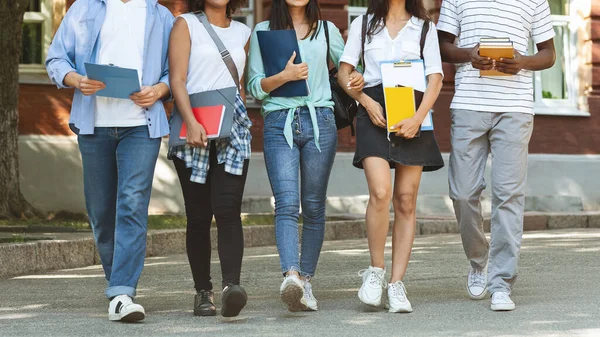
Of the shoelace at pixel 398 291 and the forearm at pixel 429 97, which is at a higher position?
the forearm at pixel 429 97

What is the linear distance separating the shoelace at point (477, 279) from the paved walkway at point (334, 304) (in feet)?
0.40

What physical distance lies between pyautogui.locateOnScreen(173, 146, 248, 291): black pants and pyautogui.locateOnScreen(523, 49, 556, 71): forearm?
1.74m

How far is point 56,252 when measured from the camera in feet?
34.4

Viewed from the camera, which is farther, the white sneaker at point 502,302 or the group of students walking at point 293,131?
the white sneaker at point 502,302

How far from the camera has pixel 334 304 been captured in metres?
7.41

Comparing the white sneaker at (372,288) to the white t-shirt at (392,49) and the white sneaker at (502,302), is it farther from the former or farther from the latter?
the white t-shirt at (392,49)

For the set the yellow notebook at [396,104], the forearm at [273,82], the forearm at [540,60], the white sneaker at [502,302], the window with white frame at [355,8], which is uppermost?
the window with white frame at [355,8]

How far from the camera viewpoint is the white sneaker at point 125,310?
260 inches

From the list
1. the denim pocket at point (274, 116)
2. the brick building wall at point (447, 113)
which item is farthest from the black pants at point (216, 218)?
the brick building wall at point (447, 113)

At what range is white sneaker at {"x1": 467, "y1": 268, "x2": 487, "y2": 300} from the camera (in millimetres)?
7443

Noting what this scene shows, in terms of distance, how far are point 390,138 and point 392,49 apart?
0.51 m

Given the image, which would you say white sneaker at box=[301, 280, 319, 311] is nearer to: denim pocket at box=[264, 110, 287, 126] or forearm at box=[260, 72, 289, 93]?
denim pocket at box=[264, 110, 287, 126]

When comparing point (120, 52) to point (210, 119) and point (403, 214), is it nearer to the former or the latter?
point (210, 119)

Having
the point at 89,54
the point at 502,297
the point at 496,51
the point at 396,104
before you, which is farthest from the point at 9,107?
the point at 502,297
